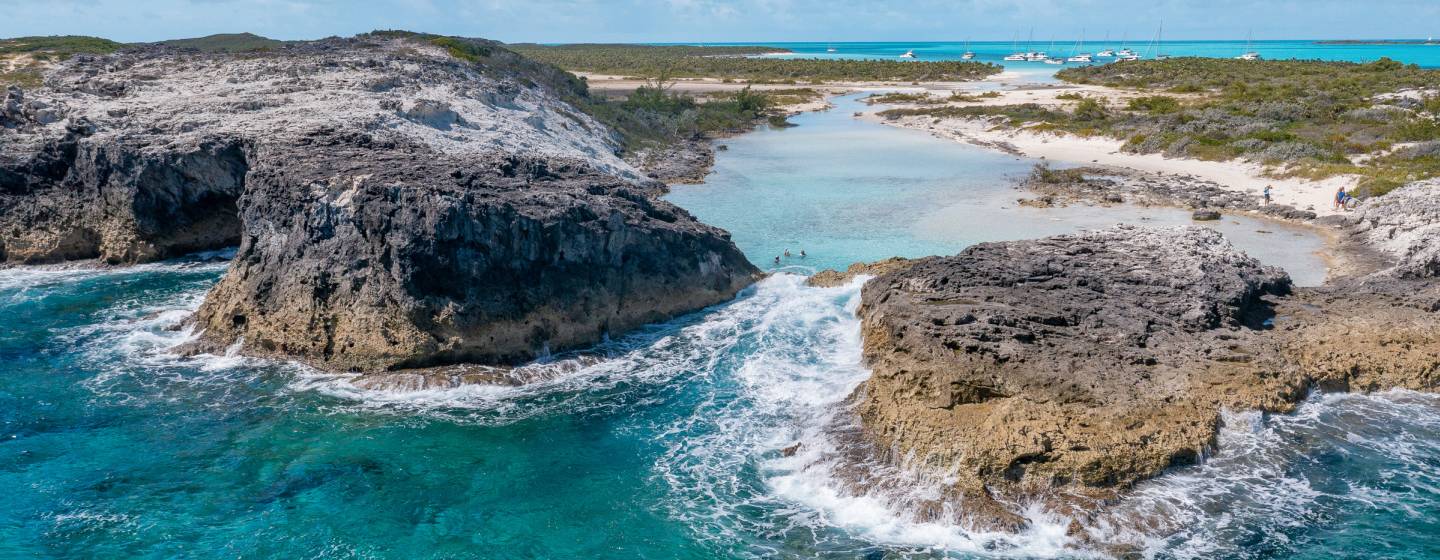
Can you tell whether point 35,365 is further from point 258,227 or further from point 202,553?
point 202,553

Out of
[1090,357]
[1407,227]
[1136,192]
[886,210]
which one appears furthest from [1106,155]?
[1090,357]

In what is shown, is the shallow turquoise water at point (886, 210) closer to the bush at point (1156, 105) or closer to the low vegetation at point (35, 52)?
the bush at point (1156, 105)

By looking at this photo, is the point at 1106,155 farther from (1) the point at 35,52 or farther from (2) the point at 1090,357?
(1) the point at 35,52

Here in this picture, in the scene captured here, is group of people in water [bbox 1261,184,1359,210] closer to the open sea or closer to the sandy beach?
the sandy beach

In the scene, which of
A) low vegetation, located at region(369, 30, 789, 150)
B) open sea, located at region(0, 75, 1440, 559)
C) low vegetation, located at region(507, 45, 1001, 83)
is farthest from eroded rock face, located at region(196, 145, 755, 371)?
low vegetation, located at region(507, 45, 1001, 83)

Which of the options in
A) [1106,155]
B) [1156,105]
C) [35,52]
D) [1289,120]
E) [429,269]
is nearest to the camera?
[429,269]

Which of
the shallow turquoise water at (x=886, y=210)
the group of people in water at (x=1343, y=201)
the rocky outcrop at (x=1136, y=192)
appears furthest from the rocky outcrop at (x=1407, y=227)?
the rocky outcrop at (x=1136, y=192)
